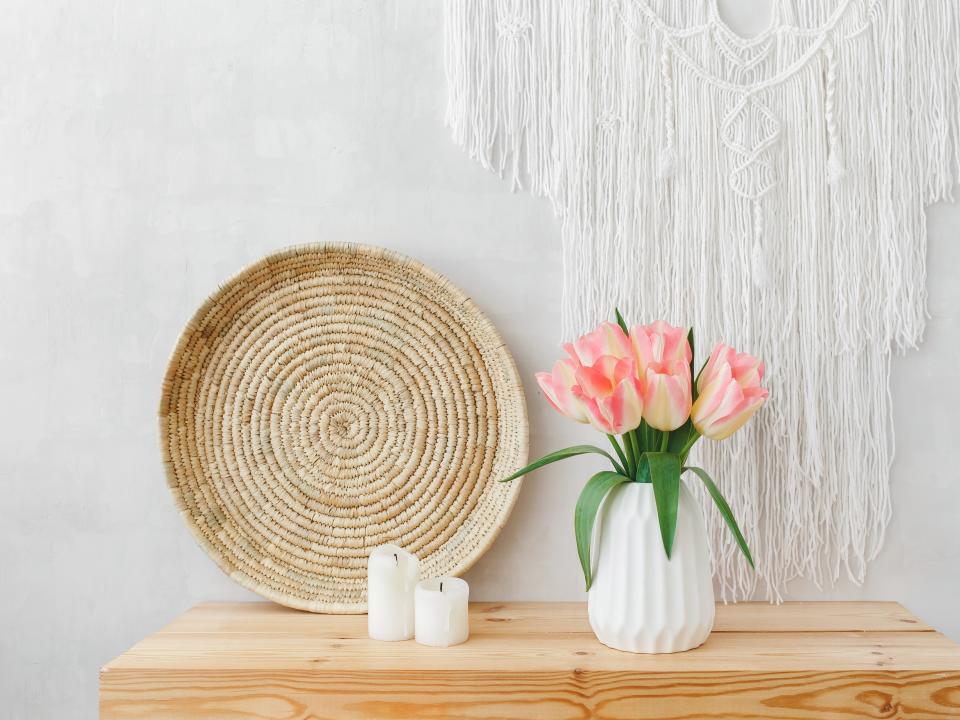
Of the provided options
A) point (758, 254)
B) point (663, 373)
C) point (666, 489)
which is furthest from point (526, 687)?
point (758, 254)

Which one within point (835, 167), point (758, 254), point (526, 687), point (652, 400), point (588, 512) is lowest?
point (526, 687)

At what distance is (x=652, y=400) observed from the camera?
2.88 ft

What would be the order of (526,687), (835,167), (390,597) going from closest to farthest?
(526,687)
(390,597)
(835,167)

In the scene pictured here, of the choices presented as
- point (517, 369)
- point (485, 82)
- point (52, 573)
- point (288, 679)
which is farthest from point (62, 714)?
point (485, 82)

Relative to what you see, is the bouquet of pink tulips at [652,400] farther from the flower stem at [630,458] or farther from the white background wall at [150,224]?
the white background wall at [150,224]

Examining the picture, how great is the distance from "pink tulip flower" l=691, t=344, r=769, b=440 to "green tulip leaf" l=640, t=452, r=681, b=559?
2.3 inches

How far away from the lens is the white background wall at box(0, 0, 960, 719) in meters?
1.12

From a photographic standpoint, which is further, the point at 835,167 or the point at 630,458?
the point at 835,167

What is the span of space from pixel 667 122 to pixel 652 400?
1.41 feet

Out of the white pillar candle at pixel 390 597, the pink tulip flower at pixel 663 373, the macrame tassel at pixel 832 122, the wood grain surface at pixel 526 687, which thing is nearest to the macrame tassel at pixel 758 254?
the macrame tassel at pixel 832 122

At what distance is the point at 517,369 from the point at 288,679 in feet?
1.56

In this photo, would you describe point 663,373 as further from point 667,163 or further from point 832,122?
point 832,122

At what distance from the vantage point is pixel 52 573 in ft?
3.69

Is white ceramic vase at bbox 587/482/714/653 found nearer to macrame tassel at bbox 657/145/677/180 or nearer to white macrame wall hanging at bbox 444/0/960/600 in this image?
white macrame wall hanging at bbox 444/0/960/600
